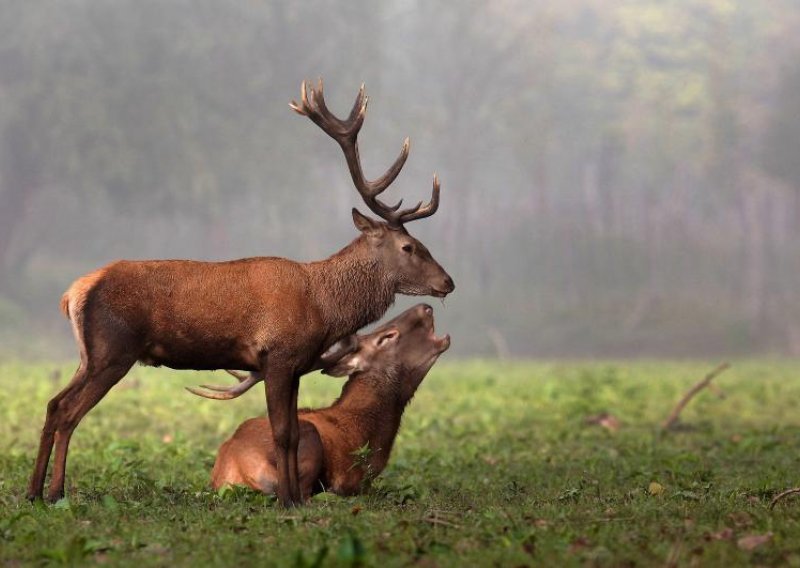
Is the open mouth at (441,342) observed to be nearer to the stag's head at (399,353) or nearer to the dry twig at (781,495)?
the stag's head at (399,353)

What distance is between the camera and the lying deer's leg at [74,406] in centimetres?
885

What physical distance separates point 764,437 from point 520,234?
182ft

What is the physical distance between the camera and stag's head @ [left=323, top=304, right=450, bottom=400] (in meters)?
10.3

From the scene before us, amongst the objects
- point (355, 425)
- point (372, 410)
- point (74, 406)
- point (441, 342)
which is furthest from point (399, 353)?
point (74, 406)

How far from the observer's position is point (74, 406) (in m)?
8.92

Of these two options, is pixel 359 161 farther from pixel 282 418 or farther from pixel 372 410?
pixel 282 418

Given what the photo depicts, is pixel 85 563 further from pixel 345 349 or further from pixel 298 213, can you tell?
pixel 298 213

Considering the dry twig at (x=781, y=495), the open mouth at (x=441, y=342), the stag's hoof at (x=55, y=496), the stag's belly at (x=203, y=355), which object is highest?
the stag's belly at (x=203, y=355)

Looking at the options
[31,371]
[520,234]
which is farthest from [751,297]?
[31,371]

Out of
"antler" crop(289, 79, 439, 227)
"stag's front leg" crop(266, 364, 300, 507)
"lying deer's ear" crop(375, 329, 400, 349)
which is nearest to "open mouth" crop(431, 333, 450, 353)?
"lying deer's ear" crop(375, 329, 400, 349)

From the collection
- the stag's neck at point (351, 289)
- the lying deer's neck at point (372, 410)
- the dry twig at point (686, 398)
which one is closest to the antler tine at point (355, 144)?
the stag's neck at point (351, 289)

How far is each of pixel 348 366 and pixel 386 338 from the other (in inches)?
15.6

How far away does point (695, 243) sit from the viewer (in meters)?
66.8

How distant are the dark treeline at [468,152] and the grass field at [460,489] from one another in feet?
77.1
